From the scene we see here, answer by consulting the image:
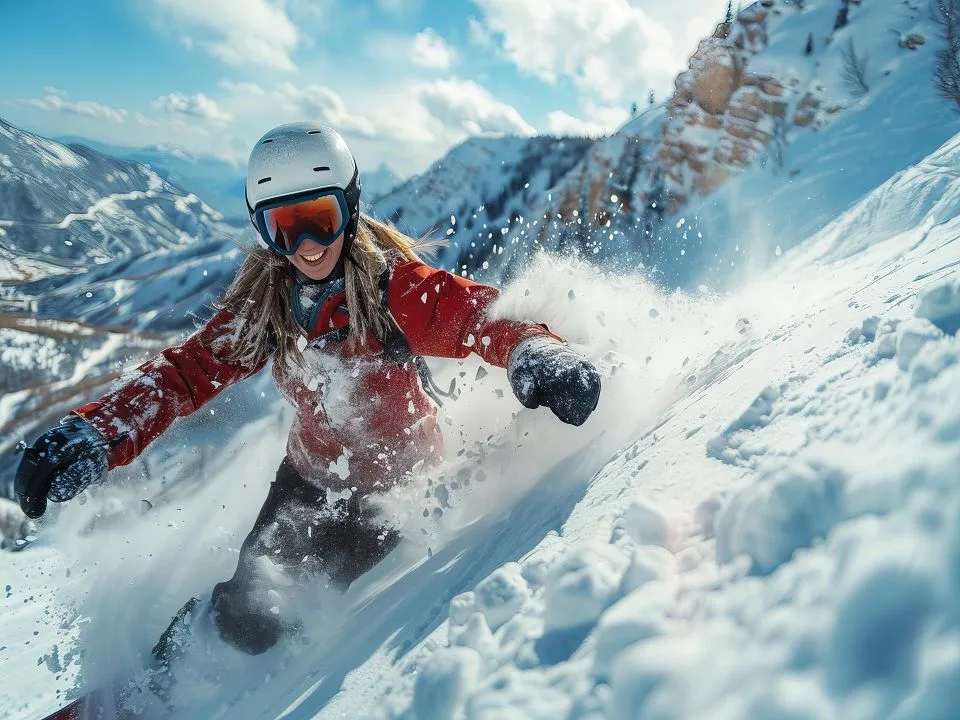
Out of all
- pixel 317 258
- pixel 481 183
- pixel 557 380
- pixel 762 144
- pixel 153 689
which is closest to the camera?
pixel 557 380

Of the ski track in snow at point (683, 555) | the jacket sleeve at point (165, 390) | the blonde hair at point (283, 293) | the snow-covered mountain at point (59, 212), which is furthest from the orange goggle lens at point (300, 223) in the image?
the snow-covered mountain at point (59, 212)

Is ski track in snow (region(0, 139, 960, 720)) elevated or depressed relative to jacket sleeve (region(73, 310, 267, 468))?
depressed

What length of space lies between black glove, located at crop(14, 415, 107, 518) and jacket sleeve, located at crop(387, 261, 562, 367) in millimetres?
1296

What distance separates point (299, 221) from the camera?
7.30 ft

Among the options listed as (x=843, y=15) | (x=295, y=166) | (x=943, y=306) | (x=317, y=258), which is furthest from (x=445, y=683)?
(x=843, y=15)

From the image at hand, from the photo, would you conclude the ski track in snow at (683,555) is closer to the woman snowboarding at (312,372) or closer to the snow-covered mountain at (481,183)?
the woman snowboarding at (312,372)

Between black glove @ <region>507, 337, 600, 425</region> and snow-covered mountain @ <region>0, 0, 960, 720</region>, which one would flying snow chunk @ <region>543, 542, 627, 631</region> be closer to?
snow-covered mountain @ <region>0, 0, 960, 720</region>

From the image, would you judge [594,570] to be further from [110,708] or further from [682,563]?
[110,708]

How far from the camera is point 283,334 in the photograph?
2422 millimetres

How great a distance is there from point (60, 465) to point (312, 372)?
3.20 feet

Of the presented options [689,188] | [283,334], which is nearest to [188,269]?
[689,188]

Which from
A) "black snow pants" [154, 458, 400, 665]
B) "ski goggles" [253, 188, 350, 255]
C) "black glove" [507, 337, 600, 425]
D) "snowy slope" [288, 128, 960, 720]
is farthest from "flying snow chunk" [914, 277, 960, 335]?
"black snow pants" [154, 458, 400, 665]

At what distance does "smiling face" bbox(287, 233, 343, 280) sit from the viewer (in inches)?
88.9

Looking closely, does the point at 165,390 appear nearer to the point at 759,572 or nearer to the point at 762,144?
the point at 759,572
